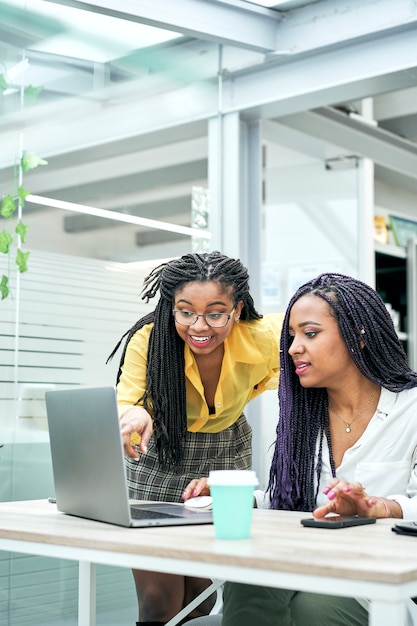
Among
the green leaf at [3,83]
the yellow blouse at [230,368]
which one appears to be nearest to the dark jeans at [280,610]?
the yellow blouse at [230,368]

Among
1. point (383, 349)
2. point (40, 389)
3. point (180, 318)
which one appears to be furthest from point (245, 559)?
point (40, 389)

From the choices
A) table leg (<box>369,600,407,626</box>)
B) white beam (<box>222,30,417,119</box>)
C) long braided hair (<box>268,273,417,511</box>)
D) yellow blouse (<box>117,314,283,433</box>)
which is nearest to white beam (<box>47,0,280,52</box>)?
white beam (<box>222,30,417,119</box>)

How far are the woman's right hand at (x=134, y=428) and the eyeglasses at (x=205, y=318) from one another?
15.2 inches

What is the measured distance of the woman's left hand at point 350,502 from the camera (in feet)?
5.43

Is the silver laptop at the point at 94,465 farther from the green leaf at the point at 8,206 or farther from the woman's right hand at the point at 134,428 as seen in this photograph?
the green leaf at the point at 8,206

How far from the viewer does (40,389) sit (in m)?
3.00

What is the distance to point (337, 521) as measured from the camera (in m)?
1.57

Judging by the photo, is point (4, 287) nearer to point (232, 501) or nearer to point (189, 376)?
point (189, 376)

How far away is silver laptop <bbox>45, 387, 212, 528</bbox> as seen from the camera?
158cm

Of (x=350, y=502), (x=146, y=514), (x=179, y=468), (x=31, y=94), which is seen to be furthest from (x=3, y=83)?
(x=350, y=502)

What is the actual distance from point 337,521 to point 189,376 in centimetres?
93

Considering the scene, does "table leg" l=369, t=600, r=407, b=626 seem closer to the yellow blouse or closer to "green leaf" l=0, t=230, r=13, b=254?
the yellow blouse

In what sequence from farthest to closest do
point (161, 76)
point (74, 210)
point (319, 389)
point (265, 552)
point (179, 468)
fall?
point (161, 76), point (74, 210), point (179, 468), point (319, 389), point (265, 552)

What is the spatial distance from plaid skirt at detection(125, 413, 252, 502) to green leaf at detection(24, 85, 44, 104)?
126cm
